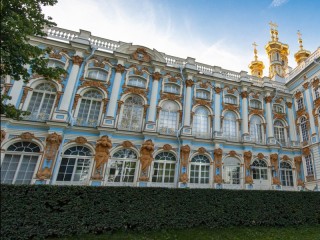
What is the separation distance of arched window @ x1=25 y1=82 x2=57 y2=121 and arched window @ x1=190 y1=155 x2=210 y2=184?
33.1 feet

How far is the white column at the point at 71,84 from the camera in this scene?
1266cm

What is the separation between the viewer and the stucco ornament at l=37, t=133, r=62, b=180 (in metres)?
11.2

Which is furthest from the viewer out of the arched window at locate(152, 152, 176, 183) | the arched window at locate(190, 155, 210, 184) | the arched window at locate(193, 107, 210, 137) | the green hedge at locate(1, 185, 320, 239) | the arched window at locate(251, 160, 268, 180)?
the arched window at locate(193, 107, 210, 137)

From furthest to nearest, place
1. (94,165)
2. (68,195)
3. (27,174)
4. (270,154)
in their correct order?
(270,154) < (94,165) < (27,174) < (68,195)

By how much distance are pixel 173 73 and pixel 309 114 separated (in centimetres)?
1159

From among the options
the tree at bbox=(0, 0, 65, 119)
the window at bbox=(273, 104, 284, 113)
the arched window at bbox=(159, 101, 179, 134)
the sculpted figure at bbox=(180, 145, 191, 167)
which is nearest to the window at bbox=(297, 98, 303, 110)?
the window at bbox=(273, 104, 284, 113)

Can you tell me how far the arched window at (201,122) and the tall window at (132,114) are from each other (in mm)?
4293

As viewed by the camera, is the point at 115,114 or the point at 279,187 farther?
the point at 279,187

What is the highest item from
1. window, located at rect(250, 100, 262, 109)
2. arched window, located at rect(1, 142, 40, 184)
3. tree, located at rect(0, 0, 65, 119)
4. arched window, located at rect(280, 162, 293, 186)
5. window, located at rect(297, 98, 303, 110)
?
window, located at rect(297, 98, 303, 110)

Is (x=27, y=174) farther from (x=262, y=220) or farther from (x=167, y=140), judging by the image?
(x=262, y=220)

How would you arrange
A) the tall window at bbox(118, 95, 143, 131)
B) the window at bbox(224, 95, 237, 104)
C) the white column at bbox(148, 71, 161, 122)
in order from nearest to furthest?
the tall window at bbox(118, 95, 143, 131) < the white column at bbox(148, 71, 161, 122) < the window at bbox(224, 95, 237, 104)

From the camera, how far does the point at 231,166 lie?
48.9 ft

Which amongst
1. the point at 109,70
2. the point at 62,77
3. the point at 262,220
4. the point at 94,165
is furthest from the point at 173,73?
the point at 262,220

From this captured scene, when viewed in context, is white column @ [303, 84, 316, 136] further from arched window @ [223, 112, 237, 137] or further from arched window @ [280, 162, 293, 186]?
arched window @ [223, 112, 237, 137]
